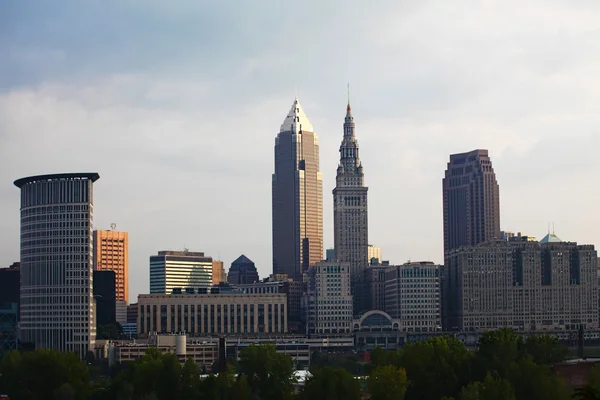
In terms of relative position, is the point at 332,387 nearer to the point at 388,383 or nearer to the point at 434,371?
the point at 388,383

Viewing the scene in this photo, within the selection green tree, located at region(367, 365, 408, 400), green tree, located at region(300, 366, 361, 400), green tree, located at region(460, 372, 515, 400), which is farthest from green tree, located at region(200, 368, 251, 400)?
green tree, located at region(460, 372, 515, 400)

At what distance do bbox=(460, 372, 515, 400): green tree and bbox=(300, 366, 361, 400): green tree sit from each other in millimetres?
15300

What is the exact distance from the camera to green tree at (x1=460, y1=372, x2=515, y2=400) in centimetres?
15838

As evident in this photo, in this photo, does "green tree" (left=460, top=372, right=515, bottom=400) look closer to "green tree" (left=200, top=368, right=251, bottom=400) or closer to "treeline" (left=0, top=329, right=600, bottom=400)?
"treeline" (left=0, top=329, right=600, bottom=400)

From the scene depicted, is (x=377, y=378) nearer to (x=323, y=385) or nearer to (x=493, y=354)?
(x=323, y=385)

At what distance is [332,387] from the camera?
176 metres

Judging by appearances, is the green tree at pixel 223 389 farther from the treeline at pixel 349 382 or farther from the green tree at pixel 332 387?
the green tree at pixel 332 387

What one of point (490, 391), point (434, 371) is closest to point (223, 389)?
point (434, 371)

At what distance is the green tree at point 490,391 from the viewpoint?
520 feet

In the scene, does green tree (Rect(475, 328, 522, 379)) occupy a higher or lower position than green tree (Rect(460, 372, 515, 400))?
higher

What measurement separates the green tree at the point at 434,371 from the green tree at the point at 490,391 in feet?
61.9

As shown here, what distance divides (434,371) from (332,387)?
22.5 meters

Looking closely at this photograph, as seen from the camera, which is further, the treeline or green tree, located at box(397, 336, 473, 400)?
green tree, located at box(397, 336, 473, 400)

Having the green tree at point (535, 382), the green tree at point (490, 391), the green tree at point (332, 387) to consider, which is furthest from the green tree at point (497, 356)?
the green tree at point (332, 387)
